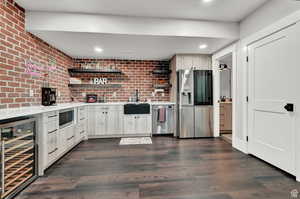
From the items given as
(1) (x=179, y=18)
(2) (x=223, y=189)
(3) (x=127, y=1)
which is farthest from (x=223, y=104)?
(3) (x=127, y=1)

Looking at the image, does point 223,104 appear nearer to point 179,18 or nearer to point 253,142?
point 253,142

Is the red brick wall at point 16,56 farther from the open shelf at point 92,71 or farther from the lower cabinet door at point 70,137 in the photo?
the open shelf at point 92,71

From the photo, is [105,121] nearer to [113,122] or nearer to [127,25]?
[113,122]

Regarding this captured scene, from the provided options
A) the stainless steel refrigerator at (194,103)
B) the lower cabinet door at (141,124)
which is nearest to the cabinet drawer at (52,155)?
the lower cabinet door at (141,124)

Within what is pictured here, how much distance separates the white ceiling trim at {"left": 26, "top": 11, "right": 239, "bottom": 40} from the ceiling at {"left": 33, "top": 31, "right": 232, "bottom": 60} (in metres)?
0.13

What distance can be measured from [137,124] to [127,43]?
2.04 meters

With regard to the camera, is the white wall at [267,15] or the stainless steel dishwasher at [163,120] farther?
the stainless steel dishwasher at [163,120]

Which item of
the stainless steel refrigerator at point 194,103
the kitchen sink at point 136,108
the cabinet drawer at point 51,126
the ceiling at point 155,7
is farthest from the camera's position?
the kitchen sink at point 136,108

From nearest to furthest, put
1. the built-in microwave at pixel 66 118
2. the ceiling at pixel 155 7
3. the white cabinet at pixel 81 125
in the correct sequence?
the ceiling at pixel 155 7
the built-in microwave at pixel 66 118
the white cabinet at pixel 81 125

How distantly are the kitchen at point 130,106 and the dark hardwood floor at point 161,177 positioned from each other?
2cm

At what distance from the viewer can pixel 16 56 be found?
226cm

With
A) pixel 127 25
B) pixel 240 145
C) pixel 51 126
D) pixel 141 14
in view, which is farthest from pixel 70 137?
pixel 240 145

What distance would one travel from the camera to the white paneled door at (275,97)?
6.66 ft

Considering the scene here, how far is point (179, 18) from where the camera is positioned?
111 inches
